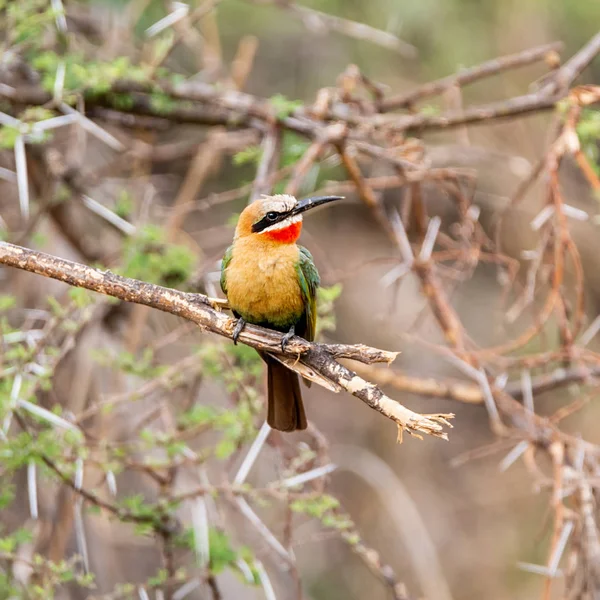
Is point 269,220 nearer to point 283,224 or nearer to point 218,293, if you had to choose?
point 283,224

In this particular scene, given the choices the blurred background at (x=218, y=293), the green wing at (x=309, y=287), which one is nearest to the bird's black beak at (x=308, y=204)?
the green wing at (x=309, y=287)

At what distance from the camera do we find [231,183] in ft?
24.7

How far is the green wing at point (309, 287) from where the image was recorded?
3.41 m

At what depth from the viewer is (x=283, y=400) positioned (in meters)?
3.29

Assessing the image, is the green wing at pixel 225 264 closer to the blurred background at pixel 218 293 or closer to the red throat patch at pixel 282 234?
the red throat patch at pixel 282 234

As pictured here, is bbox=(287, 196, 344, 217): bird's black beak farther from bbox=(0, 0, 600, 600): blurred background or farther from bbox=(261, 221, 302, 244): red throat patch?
bbox=(0, 0, 600, 600): blurred background

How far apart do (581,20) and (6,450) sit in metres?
6.10

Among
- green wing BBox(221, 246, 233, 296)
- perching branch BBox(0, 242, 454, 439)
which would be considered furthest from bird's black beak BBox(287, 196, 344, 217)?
perching branch BBox(0, 242, 454, 439)

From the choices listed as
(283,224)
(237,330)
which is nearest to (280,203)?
(283,224)

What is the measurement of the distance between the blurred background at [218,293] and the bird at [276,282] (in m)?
0.27

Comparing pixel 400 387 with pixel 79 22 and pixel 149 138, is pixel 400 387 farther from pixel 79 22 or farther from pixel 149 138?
pixel 79 22

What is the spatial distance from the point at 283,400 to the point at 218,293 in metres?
2.29

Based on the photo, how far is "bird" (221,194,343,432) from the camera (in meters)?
3.30

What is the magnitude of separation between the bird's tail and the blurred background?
228 mm
